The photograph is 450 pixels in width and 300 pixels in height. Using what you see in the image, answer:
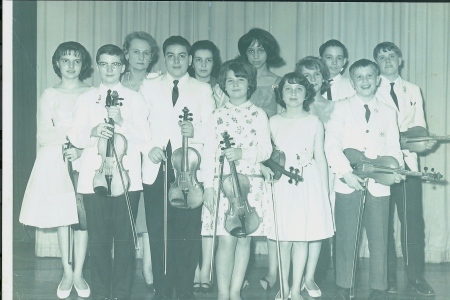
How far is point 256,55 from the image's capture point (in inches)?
158

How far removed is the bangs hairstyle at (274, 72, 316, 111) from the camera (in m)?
3.85

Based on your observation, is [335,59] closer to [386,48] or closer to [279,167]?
[386,48]

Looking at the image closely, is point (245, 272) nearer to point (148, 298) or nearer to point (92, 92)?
point (148, 298)

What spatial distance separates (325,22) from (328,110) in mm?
613

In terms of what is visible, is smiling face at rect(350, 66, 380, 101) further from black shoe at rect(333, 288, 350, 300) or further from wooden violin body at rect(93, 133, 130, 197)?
wooden violin body at rect(93, 133, 130, 197)

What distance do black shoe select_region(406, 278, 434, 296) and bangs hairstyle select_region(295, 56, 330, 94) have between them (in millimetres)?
1395

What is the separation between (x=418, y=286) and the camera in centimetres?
398

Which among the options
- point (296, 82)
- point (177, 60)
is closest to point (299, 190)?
point (296, 82)

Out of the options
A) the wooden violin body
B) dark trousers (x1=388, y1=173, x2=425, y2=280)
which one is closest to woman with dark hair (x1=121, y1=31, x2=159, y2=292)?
the wooden violin body

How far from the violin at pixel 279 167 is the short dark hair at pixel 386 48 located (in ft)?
3.18

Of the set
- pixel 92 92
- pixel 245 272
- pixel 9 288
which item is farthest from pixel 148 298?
pixel 92 92

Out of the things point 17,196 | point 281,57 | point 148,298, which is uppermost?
point 281,57

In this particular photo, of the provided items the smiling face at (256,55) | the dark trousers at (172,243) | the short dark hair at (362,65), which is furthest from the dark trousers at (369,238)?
the smiling face at (256,55)

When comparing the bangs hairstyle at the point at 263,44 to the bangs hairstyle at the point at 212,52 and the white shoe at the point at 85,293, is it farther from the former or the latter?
the white shoe at the point at 85,293
